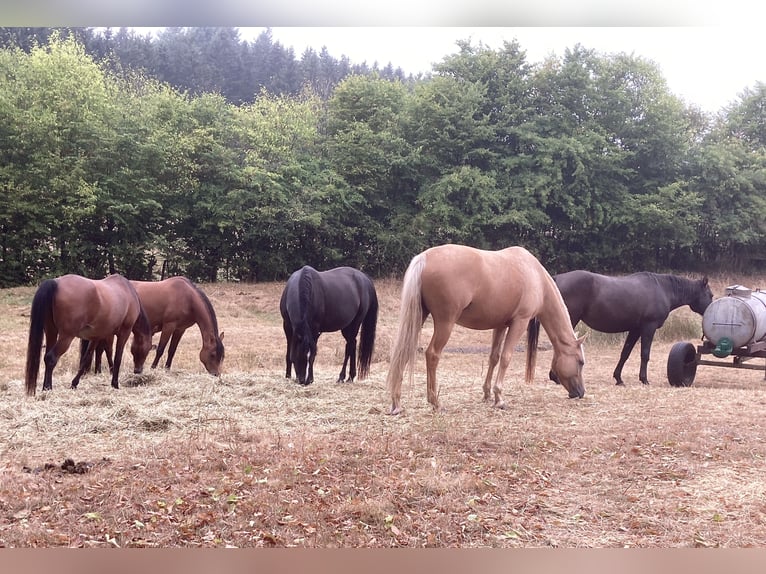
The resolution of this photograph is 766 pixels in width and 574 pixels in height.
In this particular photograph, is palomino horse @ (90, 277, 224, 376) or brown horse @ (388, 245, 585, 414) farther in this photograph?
palomino horse @ (90, 277, 224, 376)

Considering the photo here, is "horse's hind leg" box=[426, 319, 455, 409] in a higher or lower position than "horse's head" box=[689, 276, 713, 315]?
lower

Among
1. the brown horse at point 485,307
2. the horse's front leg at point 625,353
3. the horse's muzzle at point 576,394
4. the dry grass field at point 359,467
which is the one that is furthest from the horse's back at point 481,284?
the horse's front leg at point 625,353

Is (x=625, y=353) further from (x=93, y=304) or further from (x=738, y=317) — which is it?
(x=93, y=304)

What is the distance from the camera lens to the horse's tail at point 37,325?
465cm

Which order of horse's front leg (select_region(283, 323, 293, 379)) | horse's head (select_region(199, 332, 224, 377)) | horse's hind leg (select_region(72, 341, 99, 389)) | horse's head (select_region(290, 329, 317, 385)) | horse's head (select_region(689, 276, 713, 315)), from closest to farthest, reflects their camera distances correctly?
horse's hind leg (select_region(72, 341, 99, 389)), horse's head (select_region(290, 329, 317, 385)), horse's front leg (select_region(283, 323, 293, 379)), horse's head (select_region(199, 332, 224, 377)), horse's head (select_region(689, 276, 713, 315))

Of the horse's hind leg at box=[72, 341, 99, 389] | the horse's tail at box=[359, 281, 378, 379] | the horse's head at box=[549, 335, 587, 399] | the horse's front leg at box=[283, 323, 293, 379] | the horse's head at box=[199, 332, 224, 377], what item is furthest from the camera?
the horse's head at box=[199, 332, 224, 377]

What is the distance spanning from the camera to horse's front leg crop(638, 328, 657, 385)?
6.42 m

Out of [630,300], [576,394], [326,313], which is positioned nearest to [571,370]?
[576,394]

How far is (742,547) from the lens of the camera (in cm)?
329

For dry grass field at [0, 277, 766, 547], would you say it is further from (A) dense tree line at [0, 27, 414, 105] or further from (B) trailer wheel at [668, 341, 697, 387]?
Answer: (A) dense tree line at [0, 27, 414, 105]

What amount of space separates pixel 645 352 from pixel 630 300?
537 millimetres

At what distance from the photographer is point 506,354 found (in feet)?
16.8

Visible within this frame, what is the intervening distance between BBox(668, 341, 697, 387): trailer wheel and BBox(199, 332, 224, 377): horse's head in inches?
163

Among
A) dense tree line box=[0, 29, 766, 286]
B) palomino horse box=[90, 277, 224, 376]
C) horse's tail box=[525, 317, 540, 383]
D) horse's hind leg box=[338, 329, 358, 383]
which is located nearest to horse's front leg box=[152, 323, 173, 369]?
palomino horse box=[90, 277, 224, 376]
